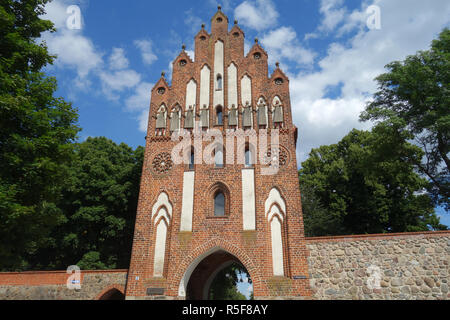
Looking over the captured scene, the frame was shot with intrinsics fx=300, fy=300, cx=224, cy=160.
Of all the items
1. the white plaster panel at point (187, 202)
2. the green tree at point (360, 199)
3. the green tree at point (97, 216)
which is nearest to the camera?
the white plaster panel at point (187, 202)

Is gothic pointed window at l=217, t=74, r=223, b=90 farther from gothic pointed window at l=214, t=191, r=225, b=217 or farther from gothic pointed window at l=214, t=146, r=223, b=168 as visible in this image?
gothic pointed window at l=214, t=191, r=225, b=217

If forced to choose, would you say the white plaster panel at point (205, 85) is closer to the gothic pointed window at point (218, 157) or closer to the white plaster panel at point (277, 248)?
the gothic pointed window at point (218, 157)

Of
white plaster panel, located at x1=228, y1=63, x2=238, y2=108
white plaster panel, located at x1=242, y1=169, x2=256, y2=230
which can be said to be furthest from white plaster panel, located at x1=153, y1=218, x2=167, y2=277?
white plaster panel, located at x1=228, y1=63, x2=238, y2=108

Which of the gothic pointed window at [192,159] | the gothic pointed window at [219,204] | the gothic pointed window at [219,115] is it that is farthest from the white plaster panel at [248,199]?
the gothic pointed window at [219,115]

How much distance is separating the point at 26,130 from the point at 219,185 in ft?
24.2

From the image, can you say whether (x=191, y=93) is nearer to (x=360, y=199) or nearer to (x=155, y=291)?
(x=155, y=291)

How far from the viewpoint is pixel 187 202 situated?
1302 centimetres

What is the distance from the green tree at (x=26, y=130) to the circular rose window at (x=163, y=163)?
12.8 ft

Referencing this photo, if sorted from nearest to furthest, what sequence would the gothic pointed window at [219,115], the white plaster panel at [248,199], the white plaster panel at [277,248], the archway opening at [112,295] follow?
1. the white plaster panel at [277,248]
2. the white plaster panel at [248,199]
3. the archway opening at [112,295]
4. the gothic pointed window at [219,115]

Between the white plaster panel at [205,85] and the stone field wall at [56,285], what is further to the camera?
the white plaster panel at [205,85]

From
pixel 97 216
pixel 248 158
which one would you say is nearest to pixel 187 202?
pixel 248 158

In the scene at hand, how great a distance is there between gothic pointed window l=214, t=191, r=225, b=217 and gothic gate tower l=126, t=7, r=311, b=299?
44 millimetres

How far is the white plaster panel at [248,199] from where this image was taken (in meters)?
12.3
